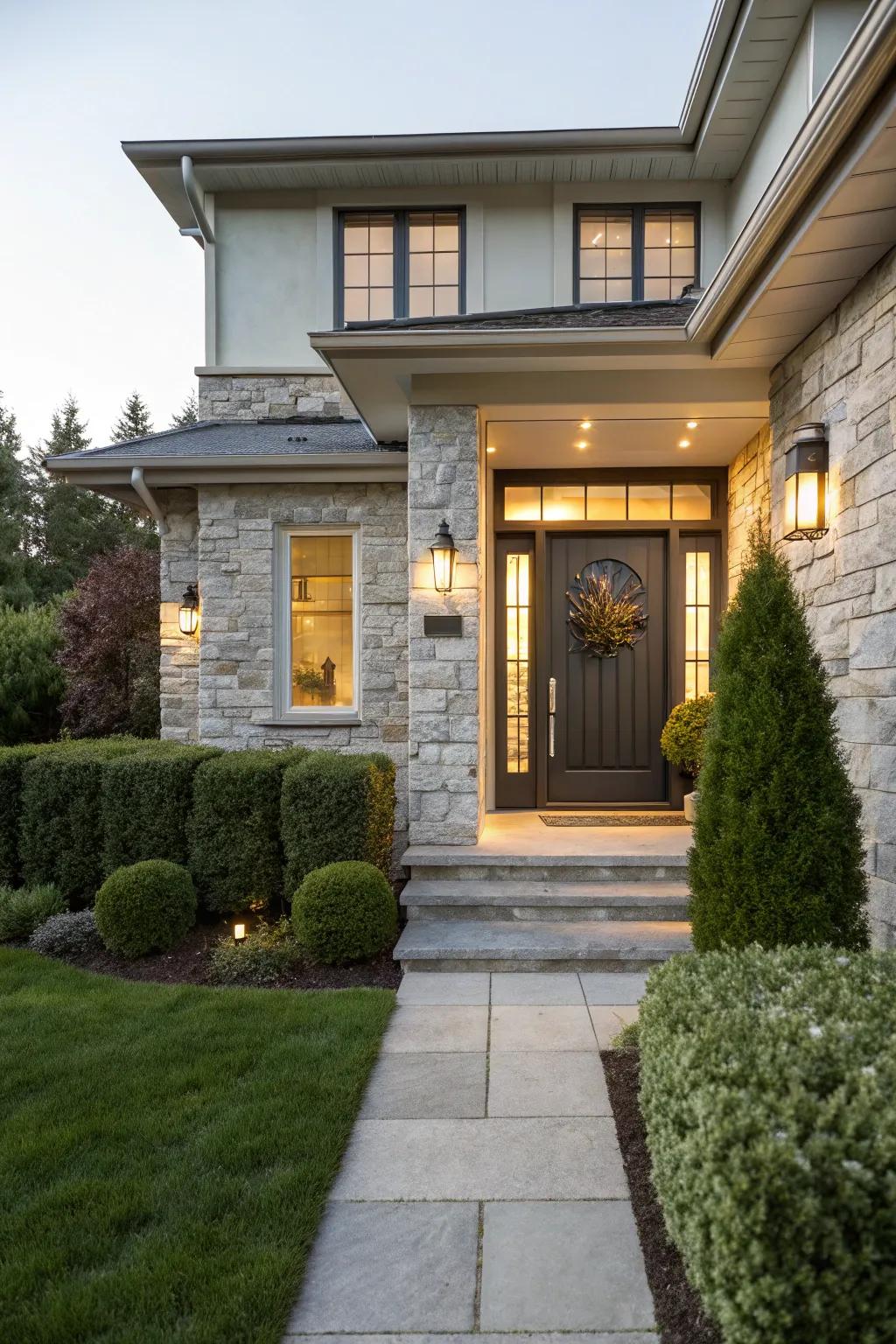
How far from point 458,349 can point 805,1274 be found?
15.0 feet

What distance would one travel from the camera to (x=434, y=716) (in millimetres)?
5109

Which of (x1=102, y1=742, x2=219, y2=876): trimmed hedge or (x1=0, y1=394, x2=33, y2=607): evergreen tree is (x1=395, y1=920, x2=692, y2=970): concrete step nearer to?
(x1=102, y1=742, x2=219, y2=876): trimmed hedge

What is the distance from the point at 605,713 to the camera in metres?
6.32

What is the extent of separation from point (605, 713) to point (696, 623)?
3.50ft

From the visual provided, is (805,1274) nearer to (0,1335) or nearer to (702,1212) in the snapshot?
(702,1212)

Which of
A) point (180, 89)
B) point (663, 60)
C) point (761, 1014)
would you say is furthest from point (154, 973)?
point (663, 60)

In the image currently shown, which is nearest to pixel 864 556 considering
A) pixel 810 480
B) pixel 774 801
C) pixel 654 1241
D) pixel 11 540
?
pixel 810 480

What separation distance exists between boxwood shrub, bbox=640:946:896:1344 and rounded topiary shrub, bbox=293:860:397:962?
2.39m

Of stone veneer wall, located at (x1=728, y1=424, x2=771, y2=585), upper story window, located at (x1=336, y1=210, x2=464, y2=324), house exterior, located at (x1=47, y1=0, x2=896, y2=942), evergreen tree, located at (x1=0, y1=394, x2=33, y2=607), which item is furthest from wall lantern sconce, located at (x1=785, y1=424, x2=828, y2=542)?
evergreen tree, located at (x1=0, y1=394, x2=33, y2=607)

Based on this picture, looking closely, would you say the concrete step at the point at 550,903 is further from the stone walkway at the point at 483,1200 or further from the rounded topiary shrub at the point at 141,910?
the rounded topiary shrub at the point at 141,910

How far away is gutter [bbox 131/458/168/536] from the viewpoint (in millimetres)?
6340

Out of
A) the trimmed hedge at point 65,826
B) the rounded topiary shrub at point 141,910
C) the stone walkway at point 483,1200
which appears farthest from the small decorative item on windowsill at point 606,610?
the trimmed hedge at point 65,826

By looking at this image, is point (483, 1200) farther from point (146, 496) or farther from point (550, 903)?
→ point (146, 496)

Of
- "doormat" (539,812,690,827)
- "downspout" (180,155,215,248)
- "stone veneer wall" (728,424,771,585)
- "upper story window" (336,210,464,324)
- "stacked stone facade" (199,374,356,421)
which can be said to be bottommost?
"doormat" (539,812,690,827)
